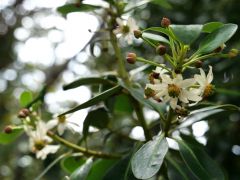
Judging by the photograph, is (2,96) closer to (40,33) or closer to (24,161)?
(40,33)

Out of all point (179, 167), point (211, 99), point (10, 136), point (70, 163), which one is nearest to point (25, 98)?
point (10, 136)

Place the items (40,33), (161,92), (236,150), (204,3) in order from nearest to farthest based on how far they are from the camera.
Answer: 1. (161,92)
2. (236,150)
3. (204,3)
4. (40,33)

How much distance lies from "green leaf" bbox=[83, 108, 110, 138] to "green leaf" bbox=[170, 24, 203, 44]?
44 cm

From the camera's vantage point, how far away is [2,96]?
13.1ft

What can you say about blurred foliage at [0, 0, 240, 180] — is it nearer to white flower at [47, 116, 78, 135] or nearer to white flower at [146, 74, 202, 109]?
white flower at [47, 116, 78, 135]

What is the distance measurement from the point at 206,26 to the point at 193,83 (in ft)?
0.45

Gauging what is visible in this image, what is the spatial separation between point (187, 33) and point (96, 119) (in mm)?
492

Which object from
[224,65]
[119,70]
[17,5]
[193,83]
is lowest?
[17,5]

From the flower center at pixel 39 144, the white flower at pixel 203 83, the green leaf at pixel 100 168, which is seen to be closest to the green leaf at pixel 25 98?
the flower center at pixel 39 144

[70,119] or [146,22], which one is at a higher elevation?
[70,119]

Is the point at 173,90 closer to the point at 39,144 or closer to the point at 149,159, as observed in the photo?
the point at 149,159

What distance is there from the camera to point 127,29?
1221 millimetres

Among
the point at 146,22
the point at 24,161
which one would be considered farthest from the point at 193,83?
the point at 24,161

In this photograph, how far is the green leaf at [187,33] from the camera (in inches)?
35.7
